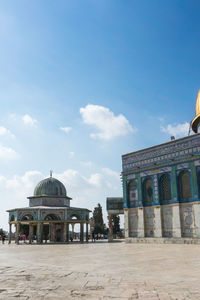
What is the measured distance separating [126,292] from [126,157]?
1123 inches

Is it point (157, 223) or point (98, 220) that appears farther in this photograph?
point (98, 220)

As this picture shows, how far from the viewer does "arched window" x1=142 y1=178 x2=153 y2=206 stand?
1237 inches

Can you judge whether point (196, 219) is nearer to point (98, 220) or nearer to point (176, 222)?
point (176, 222)

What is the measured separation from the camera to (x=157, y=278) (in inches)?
326

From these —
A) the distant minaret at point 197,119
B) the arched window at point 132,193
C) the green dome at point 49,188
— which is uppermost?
the distant minaret at point 197,119

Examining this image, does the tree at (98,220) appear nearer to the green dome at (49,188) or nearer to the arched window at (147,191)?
the green dome at (49,188)

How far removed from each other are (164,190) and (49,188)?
18094 millimetres

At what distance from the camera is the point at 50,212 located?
3672cm

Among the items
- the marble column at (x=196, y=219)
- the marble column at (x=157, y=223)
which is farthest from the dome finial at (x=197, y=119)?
the marble column at (x=157, y=223)

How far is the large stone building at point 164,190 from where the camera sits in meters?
27.8

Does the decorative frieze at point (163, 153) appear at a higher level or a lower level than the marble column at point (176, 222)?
higher

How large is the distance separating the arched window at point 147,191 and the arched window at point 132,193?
119 cm

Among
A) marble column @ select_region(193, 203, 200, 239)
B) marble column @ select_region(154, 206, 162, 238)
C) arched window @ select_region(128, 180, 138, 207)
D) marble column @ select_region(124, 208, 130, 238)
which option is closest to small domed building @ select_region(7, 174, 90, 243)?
marble column @ select_region(124, 208, 130, 238)

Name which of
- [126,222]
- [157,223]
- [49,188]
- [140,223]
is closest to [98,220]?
[49,188]
